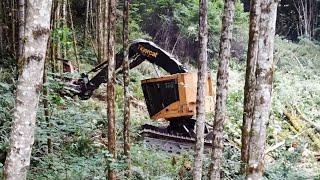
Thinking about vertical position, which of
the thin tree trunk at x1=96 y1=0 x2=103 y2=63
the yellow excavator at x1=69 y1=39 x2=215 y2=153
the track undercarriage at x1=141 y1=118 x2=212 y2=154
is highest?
the thin tree trunk at x1=96 y1=0 x2=103 y2=63

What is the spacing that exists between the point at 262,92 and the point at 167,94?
21.0 feet

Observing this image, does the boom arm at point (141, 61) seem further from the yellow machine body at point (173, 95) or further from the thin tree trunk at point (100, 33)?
the thin tree trunk at point (100, 33)

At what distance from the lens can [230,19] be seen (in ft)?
26.6

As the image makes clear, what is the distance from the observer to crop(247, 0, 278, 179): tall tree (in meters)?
5.81

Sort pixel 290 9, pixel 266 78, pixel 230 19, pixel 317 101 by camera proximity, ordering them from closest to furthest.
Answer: pixel 266 78 < pixel 230 19 < pixel 317 101 < pixel 290 9

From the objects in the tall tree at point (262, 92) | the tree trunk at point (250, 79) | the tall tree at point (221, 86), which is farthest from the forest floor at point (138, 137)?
the tall tree at point (262, 92)

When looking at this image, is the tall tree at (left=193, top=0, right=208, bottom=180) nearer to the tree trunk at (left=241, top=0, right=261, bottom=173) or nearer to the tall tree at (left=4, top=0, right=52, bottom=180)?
the tree trunk at (left=241, top=0, right=261, bottom=173)

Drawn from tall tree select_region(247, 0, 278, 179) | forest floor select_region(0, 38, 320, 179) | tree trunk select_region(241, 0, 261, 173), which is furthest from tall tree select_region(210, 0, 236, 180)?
tall tree select_region(247, 0, 278, 179)

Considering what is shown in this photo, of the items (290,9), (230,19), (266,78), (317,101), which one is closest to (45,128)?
(230,19)

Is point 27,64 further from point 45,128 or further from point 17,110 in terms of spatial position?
point 45,128

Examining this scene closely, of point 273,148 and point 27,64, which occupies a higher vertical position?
point 27,64

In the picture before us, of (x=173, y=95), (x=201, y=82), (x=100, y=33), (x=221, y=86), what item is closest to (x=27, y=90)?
(x=201, y=82)

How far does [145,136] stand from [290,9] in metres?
25.8

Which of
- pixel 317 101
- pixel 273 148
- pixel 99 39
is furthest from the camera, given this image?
pixel 317 101
